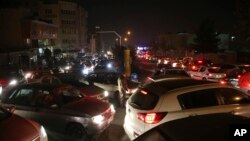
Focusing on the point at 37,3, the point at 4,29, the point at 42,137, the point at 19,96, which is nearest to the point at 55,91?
the point at 19,96

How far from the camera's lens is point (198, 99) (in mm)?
8383

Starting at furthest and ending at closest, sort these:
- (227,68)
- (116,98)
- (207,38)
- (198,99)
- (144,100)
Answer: (207,38) → (227,68) → (116,98) → (144,100) → (198,99)

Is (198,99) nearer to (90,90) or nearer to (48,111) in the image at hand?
(48,111)

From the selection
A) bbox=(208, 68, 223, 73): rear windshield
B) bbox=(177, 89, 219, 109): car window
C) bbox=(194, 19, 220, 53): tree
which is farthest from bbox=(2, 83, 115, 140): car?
bbox=(194, 19, 220, 53): tree

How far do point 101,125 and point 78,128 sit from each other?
639 millimetres

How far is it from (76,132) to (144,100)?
10.1 ft

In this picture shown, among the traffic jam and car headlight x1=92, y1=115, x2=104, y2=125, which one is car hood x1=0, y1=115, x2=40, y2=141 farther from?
car headlight x1=92, y1=115, x2=104, y2=125

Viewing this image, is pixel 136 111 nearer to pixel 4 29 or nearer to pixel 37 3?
pixel 4 29

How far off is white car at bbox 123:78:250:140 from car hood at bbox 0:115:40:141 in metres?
2.16

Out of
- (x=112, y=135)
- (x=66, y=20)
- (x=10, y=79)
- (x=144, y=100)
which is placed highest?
(x=66, y=20)

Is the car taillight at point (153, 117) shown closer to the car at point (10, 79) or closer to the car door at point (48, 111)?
the car door at point (48, 111)

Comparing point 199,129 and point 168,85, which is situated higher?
point 199,129

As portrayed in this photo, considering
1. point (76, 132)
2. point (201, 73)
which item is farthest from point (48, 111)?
point (201, 73)

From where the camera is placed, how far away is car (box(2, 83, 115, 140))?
35.3ft
